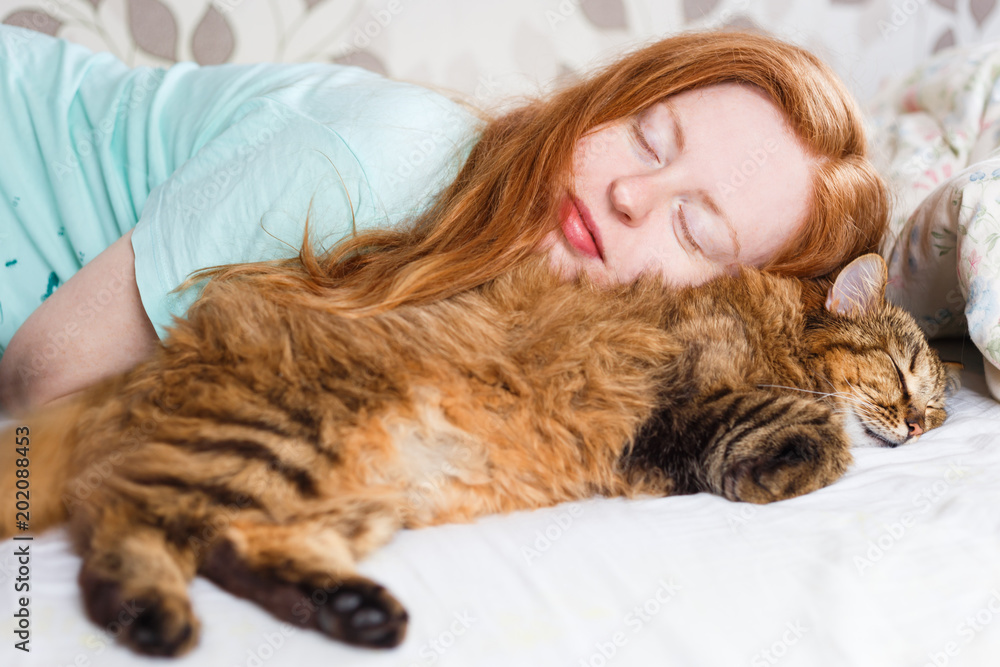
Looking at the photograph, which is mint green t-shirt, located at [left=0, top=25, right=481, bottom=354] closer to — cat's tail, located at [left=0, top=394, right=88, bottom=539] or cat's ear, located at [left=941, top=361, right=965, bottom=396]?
cat's tail, located at [left=0, top=394, right=88, bottom=539]

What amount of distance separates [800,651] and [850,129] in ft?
3.88

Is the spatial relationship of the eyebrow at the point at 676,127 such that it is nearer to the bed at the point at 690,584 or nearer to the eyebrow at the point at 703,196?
the eyebrow at the point at 703,196

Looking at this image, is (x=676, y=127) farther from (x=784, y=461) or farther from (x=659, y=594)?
(x=659, y=594)

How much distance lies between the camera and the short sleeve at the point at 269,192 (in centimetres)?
118

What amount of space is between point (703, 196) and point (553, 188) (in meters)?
0.30

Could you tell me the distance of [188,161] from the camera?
1.27 meters

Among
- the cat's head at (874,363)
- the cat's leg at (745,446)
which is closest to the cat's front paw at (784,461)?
the cat's leg at (745,446)

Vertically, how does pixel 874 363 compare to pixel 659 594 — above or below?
above

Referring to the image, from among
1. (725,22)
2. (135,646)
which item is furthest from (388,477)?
(725,22)

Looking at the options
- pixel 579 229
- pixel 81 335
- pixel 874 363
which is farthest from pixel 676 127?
pixel 81 335

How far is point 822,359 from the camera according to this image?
1376 mm

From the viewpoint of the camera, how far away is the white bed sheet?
79 centimetres

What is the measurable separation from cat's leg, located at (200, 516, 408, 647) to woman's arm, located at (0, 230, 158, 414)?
49 cm

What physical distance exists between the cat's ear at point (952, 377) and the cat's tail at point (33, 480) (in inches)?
70.8
